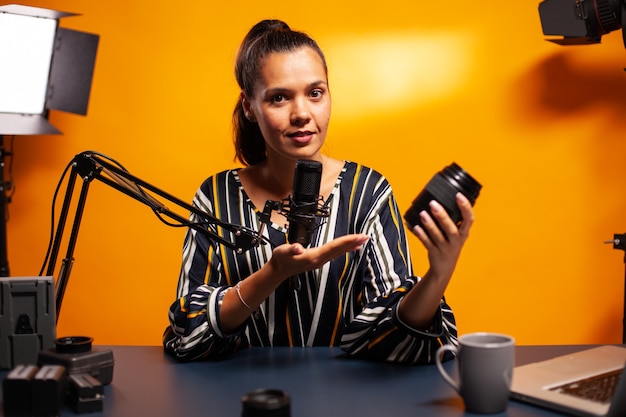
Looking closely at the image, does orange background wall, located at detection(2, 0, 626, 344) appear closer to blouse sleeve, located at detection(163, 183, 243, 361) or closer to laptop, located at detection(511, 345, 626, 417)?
blouse sleeve, located at detection(163, 183, 243, 361)

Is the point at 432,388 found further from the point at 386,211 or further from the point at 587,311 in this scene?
the point at 587,311

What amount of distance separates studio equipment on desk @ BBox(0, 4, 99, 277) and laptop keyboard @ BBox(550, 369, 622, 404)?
2.02m

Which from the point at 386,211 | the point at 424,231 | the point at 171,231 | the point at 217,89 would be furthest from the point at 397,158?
the point at 424,231

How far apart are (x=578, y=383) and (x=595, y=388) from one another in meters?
0.04

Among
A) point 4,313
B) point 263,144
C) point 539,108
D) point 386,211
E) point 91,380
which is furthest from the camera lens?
point 539,108

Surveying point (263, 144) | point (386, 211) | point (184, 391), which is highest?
point (263, 144)

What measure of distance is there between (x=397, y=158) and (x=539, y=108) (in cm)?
57

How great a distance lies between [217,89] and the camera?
2916mm

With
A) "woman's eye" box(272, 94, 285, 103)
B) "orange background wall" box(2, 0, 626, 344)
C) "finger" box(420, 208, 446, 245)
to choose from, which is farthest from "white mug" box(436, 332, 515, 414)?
"orange background wall" box(2, 0, 626, 344)

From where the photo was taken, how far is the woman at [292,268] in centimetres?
145

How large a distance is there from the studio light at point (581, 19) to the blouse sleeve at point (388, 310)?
1.10 m

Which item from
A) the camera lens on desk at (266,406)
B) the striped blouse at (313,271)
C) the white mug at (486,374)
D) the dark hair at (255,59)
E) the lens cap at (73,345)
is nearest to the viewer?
the camera lens on desk at (266,406)

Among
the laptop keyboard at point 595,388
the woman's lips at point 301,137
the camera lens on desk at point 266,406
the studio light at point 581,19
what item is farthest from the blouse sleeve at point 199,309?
the studio light at point 581,19

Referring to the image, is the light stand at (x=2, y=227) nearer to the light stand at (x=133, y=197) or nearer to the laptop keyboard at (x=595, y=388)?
the light stand at (x=133, y=197)
